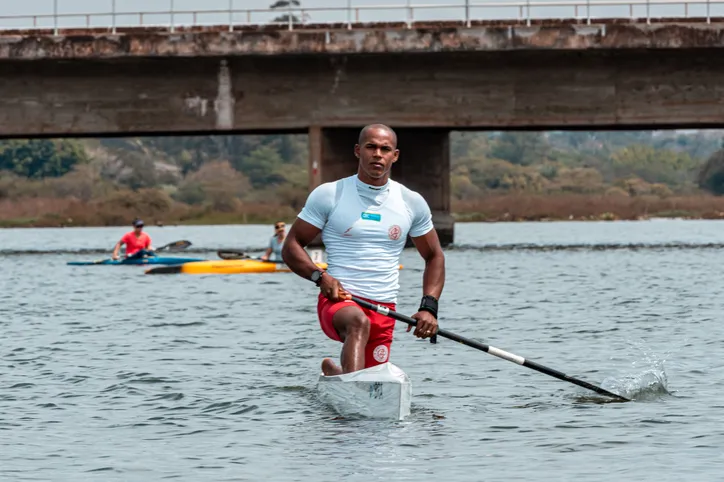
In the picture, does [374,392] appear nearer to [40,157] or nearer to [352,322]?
[352,322]

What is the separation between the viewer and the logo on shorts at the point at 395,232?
11.8 metres

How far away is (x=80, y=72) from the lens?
153 ft

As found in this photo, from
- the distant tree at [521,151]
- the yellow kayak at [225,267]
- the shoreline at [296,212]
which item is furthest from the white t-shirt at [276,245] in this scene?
the distant tree at [521,151]

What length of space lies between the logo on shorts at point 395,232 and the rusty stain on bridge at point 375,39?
32.5 meters

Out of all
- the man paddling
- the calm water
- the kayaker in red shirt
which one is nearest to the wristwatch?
the man paddling

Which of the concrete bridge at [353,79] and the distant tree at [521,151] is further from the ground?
the concrete bridge at [353,79]

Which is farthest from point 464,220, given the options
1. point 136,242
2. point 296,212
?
point 136,242

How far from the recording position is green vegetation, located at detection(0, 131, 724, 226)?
383 feet

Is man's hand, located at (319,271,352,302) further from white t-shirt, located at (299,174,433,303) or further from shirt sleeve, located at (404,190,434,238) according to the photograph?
shirt sleeve, located at (404,190,434,238)

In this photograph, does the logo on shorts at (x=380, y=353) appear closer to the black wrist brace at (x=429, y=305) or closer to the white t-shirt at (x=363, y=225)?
the white t-shirt at (x=363, y=225)

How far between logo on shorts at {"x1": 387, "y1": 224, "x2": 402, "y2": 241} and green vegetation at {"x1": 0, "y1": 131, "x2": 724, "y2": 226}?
97.7 metres

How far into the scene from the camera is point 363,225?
1173 centimetres

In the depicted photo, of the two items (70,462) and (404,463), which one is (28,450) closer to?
(70,462)

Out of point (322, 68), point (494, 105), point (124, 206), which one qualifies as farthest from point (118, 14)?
point (124, 206)
